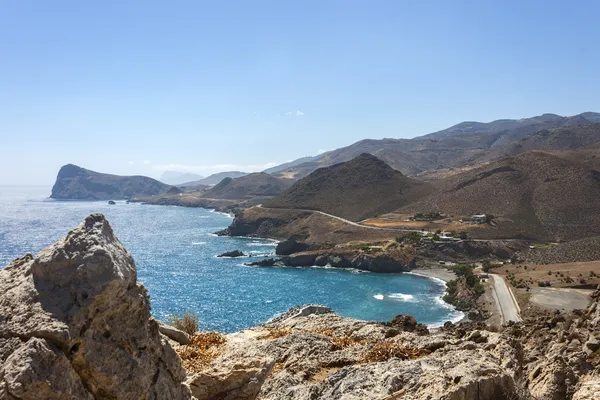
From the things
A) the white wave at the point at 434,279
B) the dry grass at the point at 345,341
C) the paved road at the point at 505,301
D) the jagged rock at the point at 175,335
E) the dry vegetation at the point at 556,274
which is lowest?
the white wave at the point at 434,279

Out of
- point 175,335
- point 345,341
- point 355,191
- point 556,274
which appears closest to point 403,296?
point 556,274

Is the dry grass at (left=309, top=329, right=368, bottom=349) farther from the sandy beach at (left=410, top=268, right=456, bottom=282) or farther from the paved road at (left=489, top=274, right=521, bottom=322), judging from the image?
the sandy beach at (left=410, top=268, right=456, bottom=282)

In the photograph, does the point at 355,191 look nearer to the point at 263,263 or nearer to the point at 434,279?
the point at 263,263

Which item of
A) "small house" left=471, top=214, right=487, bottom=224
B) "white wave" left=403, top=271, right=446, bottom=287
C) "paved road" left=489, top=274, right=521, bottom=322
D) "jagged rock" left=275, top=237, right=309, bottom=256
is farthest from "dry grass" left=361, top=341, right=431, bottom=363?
"small house" left=471, top=214, right=487, bottom=224

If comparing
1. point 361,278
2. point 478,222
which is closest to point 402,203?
point 478,222

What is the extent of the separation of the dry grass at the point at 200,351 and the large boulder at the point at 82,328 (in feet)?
13.9

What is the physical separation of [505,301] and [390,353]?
2132 inches

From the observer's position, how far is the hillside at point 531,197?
103812 millimetres

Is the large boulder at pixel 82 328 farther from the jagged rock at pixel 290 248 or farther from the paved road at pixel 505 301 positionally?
the jagged rock at pixel 290 248

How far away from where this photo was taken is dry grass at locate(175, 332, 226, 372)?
1037 cm

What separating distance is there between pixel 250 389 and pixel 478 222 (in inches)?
4281

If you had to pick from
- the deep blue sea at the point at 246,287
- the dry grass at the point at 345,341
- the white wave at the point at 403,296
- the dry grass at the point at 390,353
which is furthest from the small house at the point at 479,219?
the dry grass at the point at 390,353

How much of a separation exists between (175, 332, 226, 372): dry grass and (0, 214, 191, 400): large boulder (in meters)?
4.23

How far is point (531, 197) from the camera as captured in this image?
4641 inches
